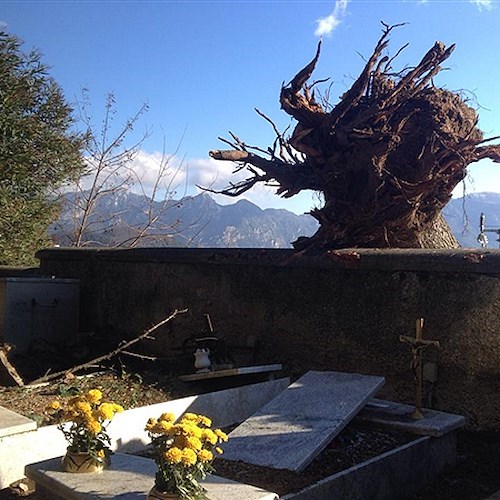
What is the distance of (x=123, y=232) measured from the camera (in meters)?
13.4

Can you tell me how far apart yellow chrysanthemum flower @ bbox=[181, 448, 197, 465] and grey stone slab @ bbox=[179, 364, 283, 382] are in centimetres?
255

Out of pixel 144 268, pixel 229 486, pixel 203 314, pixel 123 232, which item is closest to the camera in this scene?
pixel 229 486

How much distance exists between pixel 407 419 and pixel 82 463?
223 centimetres

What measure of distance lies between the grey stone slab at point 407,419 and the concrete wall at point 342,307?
341mm

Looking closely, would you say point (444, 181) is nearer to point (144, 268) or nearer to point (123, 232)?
point (144, 268)

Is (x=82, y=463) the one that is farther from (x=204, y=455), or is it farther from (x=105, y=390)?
(x=105, y=390)

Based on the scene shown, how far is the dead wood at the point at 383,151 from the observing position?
206 inches

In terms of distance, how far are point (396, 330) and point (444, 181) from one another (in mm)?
1618

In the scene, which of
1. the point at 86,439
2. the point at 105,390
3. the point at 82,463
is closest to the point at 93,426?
the point at 86,439

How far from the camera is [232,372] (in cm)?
489

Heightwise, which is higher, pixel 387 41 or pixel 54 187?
pixel 387 41

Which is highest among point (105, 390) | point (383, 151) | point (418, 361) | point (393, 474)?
point (383, 151)

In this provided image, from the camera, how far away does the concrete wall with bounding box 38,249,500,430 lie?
4301 mm

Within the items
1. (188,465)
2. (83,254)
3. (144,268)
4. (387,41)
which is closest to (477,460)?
(188,465)
